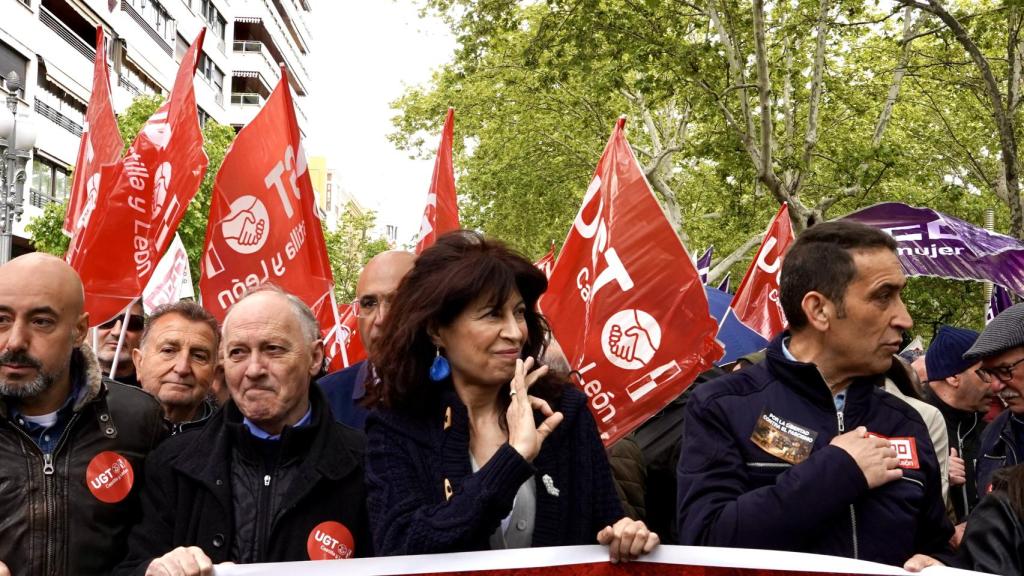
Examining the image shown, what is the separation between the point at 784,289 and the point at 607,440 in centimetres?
215

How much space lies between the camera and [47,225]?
24.5m

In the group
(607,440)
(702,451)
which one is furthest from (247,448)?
(607,440)

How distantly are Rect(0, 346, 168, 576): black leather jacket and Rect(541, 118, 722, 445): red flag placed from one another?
247 cm

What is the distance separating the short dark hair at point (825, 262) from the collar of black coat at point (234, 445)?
1.26m

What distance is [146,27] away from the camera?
120 ft

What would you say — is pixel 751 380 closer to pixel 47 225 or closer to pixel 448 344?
pixel 448 344

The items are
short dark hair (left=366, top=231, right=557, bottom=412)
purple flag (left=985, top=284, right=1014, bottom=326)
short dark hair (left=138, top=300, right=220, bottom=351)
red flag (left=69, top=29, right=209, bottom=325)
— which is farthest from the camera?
purple flag (left=985, top=284, right=1014, bottom=326)

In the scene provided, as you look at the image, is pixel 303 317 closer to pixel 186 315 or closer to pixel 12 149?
pixel 186 315

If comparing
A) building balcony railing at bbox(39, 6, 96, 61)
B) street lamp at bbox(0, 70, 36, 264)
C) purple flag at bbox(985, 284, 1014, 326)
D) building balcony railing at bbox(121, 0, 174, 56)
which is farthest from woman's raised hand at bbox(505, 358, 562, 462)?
building balcony railing at bbox(121, 0, 174, 56)

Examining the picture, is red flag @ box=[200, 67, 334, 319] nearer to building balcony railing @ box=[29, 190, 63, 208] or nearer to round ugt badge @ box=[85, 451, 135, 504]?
round ugt badge @ box=[85, 451, 135, 504]

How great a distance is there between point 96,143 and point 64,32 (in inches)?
969

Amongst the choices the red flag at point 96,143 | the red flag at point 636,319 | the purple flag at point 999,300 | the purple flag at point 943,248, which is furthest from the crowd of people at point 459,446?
the purple flag at point 999,300

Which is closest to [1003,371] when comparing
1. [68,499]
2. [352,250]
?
[68,499]

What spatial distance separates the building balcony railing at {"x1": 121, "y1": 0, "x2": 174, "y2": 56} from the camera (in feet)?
113
